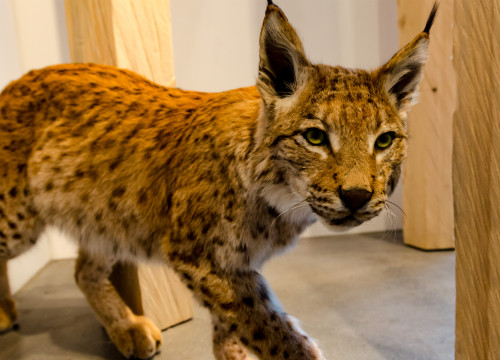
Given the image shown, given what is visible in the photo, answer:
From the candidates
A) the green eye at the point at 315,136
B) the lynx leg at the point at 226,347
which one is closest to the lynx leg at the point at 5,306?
the lynx leg at the point at 226,347

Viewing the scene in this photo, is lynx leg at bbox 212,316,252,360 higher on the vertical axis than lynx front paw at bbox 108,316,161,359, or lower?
higher

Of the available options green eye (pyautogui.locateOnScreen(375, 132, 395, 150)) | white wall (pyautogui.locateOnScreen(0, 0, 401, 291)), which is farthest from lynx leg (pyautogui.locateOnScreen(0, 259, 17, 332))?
green eye (pyautogui.locateOnScreen(375, 132, 395, 150))

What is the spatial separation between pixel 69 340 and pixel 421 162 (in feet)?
8.05

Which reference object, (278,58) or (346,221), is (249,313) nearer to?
(346,221)

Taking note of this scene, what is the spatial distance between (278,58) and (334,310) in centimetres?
150

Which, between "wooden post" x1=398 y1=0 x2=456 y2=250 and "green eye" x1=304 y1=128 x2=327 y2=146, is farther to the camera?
"wooden post" x1=398 y1=0 x2=456 y2=250

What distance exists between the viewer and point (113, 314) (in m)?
2.32

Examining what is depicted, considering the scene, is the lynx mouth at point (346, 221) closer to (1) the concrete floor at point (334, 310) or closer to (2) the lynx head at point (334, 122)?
(2) the lynx head at point (334, 122)

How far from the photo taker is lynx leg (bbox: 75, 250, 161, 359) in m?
2.18

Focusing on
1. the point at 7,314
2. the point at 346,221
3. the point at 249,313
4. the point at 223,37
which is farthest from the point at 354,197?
the point at 223,37

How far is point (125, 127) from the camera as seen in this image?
6.47 feet

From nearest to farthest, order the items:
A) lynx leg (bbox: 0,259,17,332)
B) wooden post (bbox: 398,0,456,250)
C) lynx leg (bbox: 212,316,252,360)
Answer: lynx leg (bbox: 212,316,252,360), lynx leg (bbox: 0,259,17,332), wooden post (bbox: 398,0,456,250)

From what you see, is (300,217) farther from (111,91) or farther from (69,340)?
(69,340)

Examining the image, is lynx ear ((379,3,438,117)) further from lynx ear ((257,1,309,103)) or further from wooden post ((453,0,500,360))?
lynx ear ((257,1,309,103))
